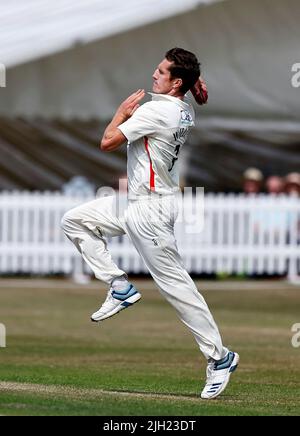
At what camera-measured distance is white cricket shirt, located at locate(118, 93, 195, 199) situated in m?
10.0

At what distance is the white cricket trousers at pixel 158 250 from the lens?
397 inches

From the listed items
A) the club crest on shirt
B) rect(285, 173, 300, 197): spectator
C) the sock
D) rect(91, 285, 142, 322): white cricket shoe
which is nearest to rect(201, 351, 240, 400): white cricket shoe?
rect(91, 285, 142, 322): white cricket shoe

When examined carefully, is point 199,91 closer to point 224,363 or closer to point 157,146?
point 157,146

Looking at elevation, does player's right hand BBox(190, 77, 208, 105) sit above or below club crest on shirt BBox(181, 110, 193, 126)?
above

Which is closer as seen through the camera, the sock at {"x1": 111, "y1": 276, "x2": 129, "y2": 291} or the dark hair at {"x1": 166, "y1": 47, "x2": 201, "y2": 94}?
the dark hair at {"x1": 166, "y1": 47, "x2": 201, "y2": 94}

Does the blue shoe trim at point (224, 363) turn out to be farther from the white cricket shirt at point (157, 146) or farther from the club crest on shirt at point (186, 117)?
the club crest on shirt at point (186, 117)

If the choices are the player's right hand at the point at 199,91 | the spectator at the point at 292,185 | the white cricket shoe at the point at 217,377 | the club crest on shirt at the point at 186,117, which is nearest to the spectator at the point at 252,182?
the spectator at the point at 292,185

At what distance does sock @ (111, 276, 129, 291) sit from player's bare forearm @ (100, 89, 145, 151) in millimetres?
1060

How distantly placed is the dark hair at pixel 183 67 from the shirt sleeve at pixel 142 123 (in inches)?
11.8

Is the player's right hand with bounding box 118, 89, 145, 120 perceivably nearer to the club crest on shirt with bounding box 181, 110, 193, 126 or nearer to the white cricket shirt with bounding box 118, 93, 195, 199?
the white cricket shirt with bounding box 118, 93, 195, 199

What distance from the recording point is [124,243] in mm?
25438
